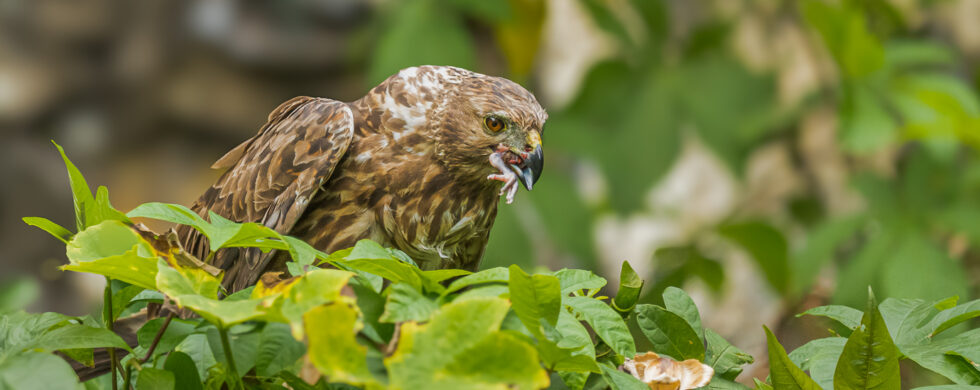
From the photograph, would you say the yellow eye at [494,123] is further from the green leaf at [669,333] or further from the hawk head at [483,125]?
the green leaf at [669,333]

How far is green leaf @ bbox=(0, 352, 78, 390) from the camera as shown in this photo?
660 millimetres

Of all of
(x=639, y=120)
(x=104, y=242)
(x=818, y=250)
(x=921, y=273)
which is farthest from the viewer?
(x=639, y=120)

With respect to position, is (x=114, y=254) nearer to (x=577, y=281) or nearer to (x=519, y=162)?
(x=577, y=281)

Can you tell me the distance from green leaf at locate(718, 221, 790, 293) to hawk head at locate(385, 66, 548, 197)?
223cm

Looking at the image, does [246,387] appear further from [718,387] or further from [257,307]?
[718,387]

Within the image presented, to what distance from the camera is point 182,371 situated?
0.83 meters

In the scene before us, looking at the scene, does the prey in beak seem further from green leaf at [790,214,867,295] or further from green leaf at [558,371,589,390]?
green leaf at [790,214,867,295]

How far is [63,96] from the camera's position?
5.73 meters

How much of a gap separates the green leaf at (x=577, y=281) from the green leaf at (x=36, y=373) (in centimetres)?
44

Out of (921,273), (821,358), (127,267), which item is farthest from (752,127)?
(127,267)

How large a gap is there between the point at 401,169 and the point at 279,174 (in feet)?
0.78

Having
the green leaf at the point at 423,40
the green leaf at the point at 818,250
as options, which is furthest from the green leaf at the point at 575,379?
the green leaf at the point at 818,250

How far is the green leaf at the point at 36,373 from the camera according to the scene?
660 millimetres

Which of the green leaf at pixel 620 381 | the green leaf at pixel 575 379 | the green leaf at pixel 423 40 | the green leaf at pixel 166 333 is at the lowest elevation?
the green leaf at pixel 166 333
